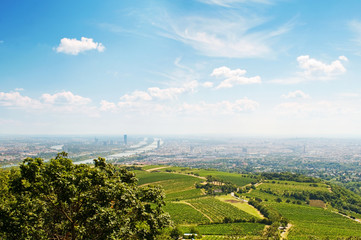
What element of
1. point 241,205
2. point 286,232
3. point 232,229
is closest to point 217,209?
point 241,205

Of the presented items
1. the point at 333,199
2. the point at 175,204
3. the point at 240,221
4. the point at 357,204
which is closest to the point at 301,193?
the point at 333,199

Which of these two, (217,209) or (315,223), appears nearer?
(315,223)

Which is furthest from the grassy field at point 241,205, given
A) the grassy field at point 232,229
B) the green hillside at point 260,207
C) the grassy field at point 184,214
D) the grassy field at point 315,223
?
the grassy field at point 184,214

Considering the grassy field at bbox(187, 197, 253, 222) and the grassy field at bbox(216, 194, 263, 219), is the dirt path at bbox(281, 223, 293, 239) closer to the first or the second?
the grassy field at bbox(216, 194, 263, 219)

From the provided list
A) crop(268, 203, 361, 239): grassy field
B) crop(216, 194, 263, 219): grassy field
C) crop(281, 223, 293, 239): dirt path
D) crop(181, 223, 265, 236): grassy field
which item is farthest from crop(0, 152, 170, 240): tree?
crop(216, 194, 263, 219): grassy field

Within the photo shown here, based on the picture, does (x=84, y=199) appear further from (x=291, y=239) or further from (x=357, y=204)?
(x=357, y=204)

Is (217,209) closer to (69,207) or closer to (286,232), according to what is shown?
(286,232)

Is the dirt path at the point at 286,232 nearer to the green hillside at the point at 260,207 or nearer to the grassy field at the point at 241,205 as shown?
the green hillside at the point at 260,207
